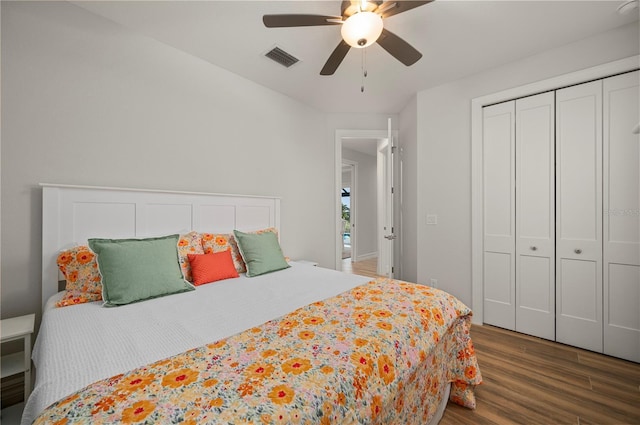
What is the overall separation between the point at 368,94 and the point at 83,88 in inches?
109

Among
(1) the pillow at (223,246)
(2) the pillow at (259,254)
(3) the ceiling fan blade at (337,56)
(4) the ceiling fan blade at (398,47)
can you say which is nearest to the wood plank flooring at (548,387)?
(2) the pillow at (259,254)

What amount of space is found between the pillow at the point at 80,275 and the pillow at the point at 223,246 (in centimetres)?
73

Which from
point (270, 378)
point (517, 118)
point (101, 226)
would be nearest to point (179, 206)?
point (101, 226)

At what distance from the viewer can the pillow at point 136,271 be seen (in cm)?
153

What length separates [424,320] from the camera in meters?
1.33

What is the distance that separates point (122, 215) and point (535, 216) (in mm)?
3622

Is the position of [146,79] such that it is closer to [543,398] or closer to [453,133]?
[453,133]

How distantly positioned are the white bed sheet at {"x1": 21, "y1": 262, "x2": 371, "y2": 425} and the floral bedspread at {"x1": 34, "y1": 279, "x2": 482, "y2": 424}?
10 centimetres


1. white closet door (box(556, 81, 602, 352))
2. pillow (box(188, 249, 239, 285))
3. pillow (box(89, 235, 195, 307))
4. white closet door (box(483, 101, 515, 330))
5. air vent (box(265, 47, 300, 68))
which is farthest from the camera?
white closet door (box(483, 101, 515, 330))

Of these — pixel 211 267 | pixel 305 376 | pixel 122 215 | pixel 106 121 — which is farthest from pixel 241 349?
pixel 106 121

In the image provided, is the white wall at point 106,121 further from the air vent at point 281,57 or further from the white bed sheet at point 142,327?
the white bed sheet at point 142,327

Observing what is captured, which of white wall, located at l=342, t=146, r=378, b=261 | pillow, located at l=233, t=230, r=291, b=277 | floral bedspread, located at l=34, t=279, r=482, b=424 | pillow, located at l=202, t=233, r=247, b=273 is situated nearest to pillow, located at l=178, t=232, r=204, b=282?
pillow, located at l=202, t=233, r=247, b=273

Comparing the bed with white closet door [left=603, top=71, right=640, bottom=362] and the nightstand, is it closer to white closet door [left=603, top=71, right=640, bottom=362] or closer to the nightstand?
the nightstand

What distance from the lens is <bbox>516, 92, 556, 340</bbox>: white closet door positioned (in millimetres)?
2449
